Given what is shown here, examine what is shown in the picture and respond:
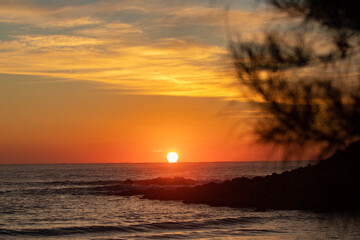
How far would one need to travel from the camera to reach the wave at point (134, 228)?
22.9 meters

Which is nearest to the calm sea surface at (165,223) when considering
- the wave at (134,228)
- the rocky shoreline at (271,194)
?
the wave at (134,228)

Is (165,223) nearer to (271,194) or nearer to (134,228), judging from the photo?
(134,228)

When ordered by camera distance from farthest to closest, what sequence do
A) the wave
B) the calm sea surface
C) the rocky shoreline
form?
the rocky shoreline
the wave
the calm sea surface

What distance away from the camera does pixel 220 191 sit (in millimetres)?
37781

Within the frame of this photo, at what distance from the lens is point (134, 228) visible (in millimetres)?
23734

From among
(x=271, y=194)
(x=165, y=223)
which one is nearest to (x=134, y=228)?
(x=165, y=223)

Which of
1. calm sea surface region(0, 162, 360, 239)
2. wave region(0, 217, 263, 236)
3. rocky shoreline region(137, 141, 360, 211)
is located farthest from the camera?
rocky shoreline region(137, 141, 360, 211)

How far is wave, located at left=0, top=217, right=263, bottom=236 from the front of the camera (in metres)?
22.9

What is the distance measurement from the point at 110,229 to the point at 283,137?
19.0 metres

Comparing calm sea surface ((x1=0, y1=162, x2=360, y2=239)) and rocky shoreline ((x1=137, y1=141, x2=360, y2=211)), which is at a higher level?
rocky shoreline ((x1=137, y1=141, x2=360, y2=211))

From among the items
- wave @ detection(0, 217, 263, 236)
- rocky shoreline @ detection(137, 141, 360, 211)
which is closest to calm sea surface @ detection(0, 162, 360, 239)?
wave @ detection(0, 217, 263, 236)

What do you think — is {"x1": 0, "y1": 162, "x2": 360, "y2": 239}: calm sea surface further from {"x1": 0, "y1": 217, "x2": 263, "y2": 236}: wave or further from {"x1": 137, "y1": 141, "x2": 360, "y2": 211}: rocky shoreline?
{"x1": 137, "y1": 141, "x2": 360, "y2": 211}: rocky shoreline

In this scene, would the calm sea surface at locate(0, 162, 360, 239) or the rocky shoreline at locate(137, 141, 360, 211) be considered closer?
the calm sea surface at locate(0, 162, 360, 239)

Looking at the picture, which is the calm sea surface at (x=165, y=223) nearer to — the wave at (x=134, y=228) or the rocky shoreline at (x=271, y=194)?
the wave at (x=134, y=228)
